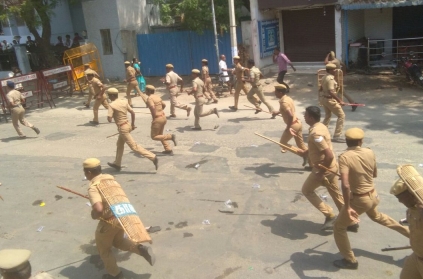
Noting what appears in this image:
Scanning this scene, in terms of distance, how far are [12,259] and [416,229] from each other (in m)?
3.27

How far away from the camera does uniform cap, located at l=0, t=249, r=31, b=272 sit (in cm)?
327

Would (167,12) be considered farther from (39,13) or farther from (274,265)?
(274,265)

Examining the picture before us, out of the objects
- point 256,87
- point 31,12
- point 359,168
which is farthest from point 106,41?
point 359,168

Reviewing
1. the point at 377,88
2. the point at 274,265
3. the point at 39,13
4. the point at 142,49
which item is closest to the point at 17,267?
the point at 274,265

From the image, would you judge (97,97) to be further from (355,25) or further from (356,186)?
(355,25)

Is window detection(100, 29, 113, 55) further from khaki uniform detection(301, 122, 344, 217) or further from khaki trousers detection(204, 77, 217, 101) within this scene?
khaki uniform detection(301, 122, 344, 217)

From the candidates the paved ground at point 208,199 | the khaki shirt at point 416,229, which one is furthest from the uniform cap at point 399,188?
the paved ground at point 208,199

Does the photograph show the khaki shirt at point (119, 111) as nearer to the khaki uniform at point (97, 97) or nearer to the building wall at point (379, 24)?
the khaki uniform at point (97, 97)

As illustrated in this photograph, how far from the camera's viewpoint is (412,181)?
366 centimetres

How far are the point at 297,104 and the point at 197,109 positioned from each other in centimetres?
384

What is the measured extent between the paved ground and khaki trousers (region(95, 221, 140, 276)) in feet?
1.28

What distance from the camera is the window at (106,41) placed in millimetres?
20703

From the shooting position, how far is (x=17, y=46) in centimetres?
2122

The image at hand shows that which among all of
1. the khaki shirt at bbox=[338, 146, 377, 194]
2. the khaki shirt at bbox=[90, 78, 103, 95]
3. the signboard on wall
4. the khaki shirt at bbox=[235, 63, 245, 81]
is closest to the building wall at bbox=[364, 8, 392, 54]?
the signboard on wall
